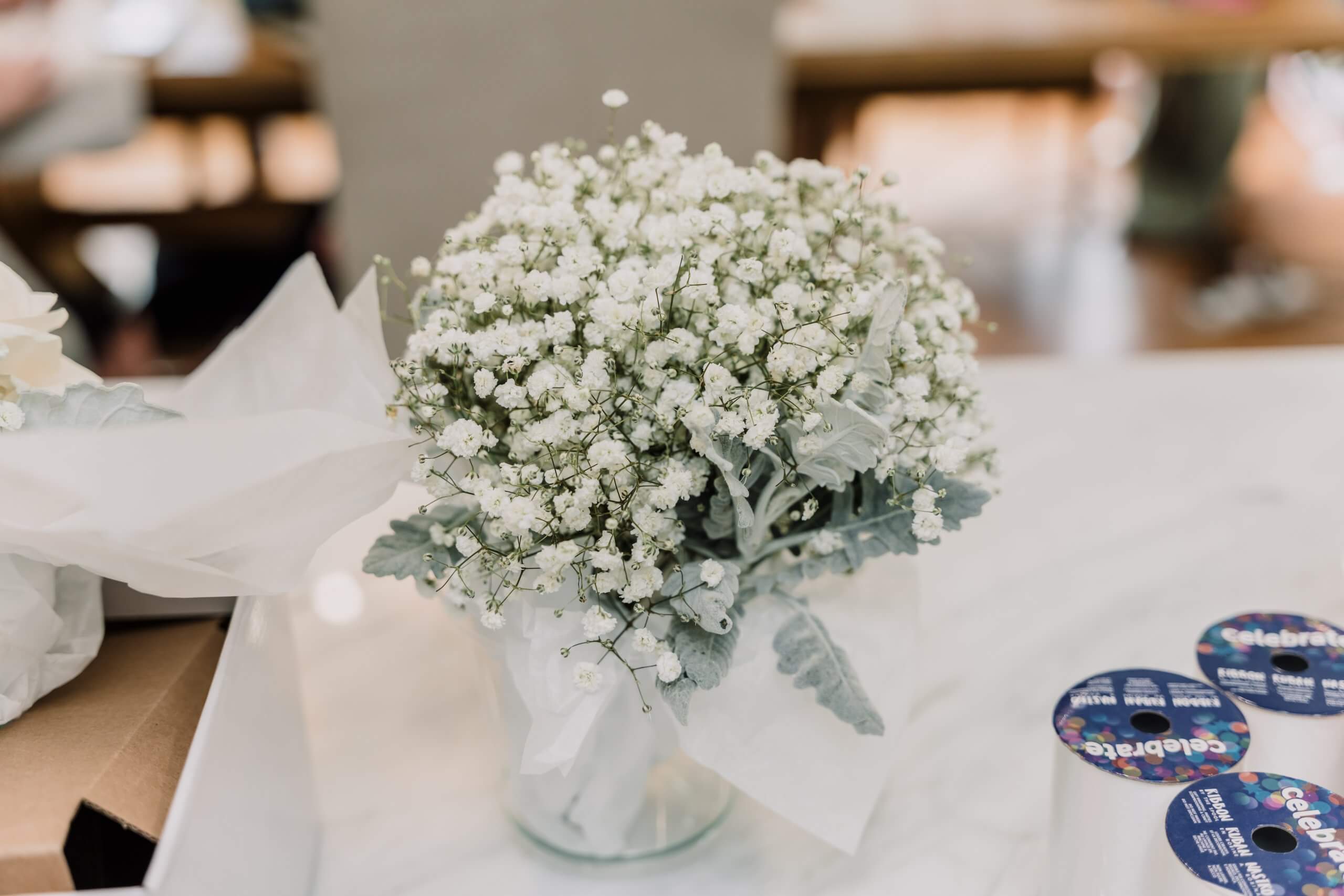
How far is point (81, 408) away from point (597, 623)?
0.90ft

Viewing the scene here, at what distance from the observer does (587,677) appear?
539mm

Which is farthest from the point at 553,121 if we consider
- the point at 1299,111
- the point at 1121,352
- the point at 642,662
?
the point at 1299,111

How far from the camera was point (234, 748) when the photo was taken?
1.81 feet

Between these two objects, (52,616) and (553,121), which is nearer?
(52,616)

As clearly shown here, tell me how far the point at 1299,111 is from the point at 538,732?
14.1 feet

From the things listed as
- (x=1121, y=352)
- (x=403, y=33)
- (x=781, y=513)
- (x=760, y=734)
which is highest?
(x=403, y=33)

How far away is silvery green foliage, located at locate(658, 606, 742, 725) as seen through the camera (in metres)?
0.55

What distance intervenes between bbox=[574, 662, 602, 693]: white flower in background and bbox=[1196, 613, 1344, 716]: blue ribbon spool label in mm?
355

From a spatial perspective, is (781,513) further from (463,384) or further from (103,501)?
(103,501)

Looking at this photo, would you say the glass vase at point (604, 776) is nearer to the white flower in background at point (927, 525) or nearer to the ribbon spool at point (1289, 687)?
the white flower in background at point (927, 525)

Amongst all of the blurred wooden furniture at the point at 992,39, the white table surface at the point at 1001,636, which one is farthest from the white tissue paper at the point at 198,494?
the blurred wooden furniture at the point at 992,39

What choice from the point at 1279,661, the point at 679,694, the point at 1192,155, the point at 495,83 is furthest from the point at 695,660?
the point at 1192,155

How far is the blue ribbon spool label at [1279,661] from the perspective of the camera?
1.99ft

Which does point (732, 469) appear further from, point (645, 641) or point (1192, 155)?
point (1192, 155)
